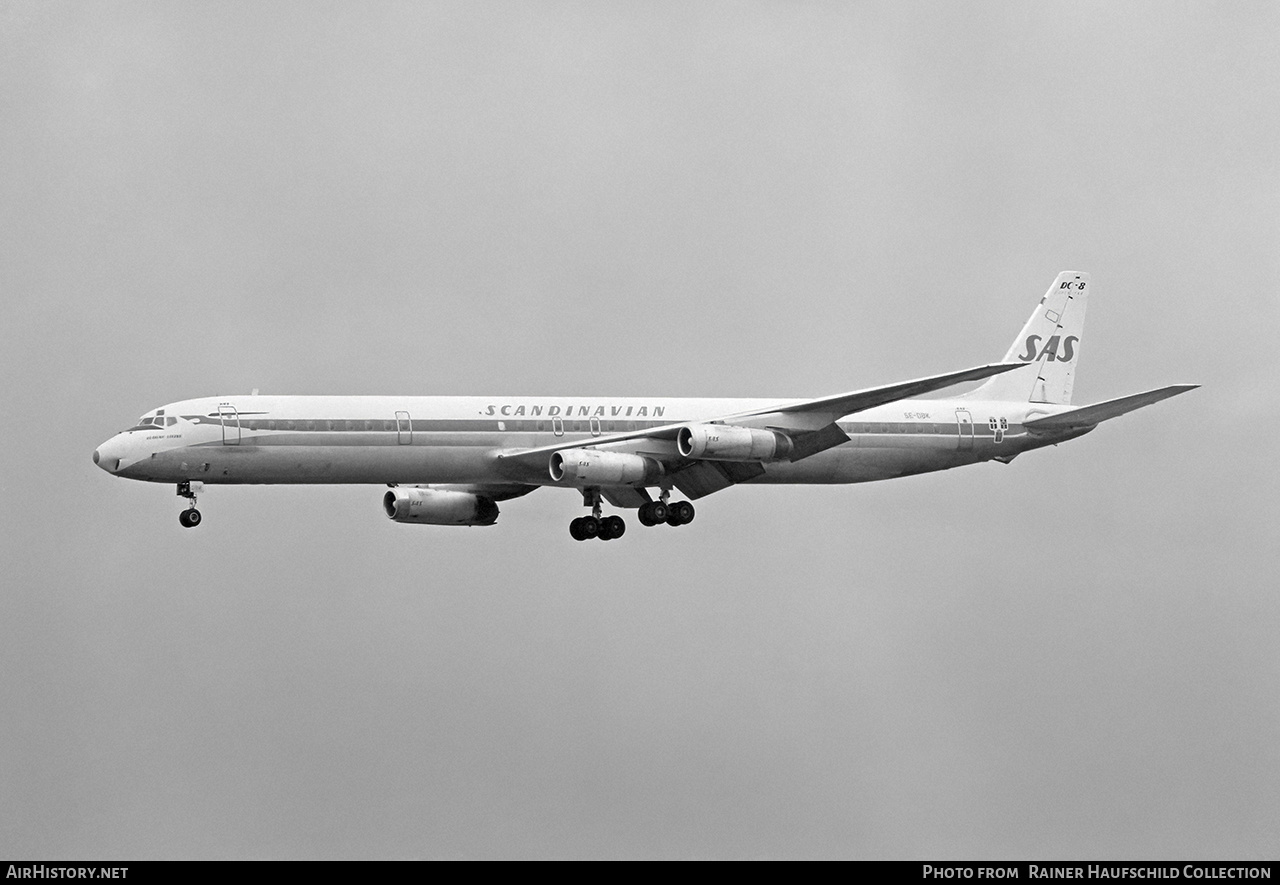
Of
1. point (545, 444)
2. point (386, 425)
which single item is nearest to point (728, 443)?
point (545, 444)

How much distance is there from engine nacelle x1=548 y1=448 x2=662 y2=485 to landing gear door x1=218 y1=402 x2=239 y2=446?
29.4ft

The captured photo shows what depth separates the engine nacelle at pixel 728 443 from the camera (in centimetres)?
5869

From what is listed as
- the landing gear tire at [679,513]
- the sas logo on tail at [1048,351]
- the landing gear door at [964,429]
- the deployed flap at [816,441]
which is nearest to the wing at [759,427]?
the deployed flap at [816,441]

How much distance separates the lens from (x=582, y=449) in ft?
194

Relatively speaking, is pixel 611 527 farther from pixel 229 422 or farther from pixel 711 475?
pixel 229 422

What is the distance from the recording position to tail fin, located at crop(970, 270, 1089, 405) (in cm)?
6812

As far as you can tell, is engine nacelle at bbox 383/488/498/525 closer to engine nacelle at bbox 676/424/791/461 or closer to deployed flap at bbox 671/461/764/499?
deployed flap at bbox 671/461/764/499

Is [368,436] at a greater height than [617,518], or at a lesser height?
greater

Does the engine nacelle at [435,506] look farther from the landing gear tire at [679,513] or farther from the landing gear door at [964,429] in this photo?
the landing gear door at [964,429]

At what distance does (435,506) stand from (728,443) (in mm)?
10592

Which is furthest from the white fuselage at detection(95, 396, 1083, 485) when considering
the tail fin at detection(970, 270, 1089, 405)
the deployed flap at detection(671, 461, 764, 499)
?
the tail fin at detection(970, 270, 1089, 405)

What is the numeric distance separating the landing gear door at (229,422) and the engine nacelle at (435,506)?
7.28 meters

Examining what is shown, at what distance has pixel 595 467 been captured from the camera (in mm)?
58531
